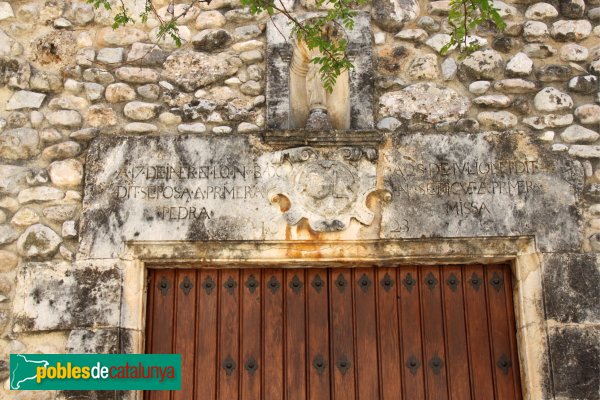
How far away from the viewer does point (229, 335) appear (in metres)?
3.52

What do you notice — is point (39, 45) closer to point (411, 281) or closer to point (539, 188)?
point (411, 281)

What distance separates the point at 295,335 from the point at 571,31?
218cm

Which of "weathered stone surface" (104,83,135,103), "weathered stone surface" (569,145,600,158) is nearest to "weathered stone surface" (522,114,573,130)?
"weathered stone surface" (569,145,600,158)

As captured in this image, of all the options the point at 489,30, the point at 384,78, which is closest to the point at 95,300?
the point at 384,78

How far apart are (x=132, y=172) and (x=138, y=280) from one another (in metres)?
0.55

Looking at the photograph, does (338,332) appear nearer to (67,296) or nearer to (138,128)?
(67,296)

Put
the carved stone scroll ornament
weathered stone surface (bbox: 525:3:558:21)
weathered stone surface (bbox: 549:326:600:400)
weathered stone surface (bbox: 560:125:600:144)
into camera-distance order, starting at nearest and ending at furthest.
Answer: weathered stone surface (bbox: 549:326:600:400) → the carved stone scroll ornament → weathered stone surface (bbox: 560:125:600:144) → weathered stone surface (bbox: 525:3:558:21)

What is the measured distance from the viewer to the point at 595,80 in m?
3.67

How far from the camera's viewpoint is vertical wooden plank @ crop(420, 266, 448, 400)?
3.44 m

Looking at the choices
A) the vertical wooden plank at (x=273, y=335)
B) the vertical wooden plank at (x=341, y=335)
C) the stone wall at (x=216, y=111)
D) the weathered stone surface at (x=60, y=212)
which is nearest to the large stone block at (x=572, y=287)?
the stone wall at (x=216, y=111)

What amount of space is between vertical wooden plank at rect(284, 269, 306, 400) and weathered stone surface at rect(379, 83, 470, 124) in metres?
0.98

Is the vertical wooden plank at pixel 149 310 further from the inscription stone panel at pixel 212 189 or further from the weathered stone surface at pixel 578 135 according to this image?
the weathered stone surface at pixel 578 135

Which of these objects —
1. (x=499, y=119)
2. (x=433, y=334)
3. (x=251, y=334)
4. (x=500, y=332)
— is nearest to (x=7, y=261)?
(x=251, y=334)

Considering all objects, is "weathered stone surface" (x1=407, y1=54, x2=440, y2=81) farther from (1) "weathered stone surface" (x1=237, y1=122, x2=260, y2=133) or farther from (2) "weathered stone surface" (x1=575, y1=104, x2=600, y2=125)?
(1) "weathered stone surface" (x1=237, y1=122, x2=260, y2=133)
